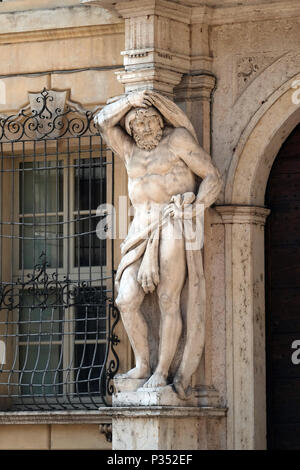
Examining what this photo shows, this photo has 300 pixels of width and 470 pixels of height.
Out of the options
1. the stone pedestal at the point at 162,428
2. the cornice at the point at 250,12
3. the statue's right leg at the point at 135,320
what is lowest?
the stone pedestal at the point at 162,428

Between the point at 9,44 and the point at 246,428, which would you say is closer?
the point at 246,428

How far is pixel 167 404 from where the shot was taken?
13.4 metres

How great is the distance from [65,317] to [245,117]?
84.6 inches

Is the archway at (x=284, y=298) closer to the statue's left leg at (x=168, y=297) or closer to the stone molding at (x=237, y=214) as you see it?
the stone molding at (x=237, y=214)

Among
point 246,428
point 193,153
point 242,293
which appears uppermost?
point 193,153

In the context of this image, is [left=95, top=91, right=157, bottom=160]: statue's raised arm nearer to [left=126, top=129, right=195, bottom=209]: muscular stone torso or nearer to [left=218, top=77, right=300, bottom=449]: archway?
[left=126, top=129, right=195, bottom=209]: muscular stone torso

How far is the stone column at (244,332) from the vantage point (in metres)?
13.8

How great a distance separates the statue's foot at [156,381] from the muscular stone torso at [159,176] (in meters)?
1.18

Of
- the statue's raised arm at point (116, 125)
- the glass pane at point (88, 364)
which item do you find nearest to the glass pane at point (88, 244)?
the glass pane at point (88, 364)

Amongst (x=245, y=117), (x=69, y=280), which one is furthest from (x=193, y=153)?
(x=69, y=280)

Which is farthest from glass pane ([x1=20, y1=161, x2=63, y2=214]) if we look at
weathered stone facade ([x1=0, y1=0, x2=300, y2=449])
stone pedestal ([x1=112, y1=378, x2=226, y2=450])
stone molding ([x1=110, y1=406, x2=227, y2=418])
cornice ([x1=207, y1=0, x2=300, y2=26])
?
stone molding ([x1=110, y1=406, x2=227, y2=418])

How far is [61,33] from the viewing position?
14758 mm

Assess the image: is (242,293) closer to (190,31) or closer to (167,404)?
(167,404)

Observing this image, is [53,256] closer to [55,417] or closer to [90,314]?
[90,314]
